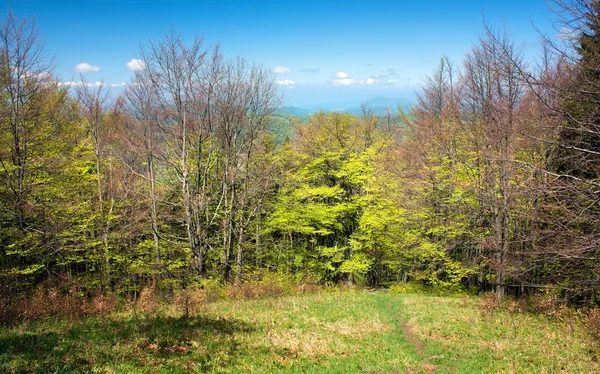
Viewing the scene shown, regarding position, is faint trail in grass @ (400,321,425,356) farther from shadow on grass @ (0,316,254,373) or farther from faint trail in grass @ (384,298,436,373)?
shadow on grass @ (0,316,254,373)

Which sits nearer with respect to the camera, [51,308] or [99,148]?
[51,308]

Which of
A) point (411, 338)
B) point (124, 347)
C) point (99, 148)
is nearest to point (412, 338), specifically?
point (411, 338)

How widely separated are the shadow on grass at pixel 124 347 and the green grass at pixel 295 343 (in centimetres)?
2

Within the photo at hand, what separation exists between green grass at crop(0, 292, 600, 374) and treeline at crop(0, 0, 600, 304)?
2780mm

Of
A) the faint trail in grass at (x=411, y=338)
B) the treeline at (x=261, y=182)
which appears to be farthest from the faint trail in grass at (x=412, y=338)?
the treeline at (x=261, y=182)

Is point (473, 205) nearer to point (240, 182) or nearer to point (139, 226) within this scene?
point (240, 182)

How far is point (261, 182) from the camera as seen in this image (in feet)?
81.1

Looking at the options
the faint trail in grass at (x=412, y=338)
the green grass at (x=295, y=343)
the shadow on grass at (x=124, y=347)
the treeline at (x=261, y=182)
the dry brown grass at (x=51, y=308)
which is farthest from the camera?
the treeline at (x=261, y=182)

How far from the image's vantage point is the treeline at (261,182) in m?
17.0

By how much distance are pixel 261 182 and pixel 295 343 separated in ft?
48.7

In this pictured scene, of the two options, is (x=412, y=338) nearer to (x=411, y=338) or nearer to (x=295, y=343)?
(x=411, y=338)

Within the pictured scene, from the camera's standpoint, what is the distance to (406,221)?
26406 mm

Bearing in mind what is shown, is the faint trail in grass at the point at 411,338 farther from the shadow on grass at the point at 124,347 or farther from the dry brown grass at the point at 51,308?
the dry brown grass at the point at 51,308

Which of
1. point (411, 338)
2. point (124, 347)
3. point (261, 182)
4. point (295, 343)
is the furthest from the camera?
point (261, 182)
